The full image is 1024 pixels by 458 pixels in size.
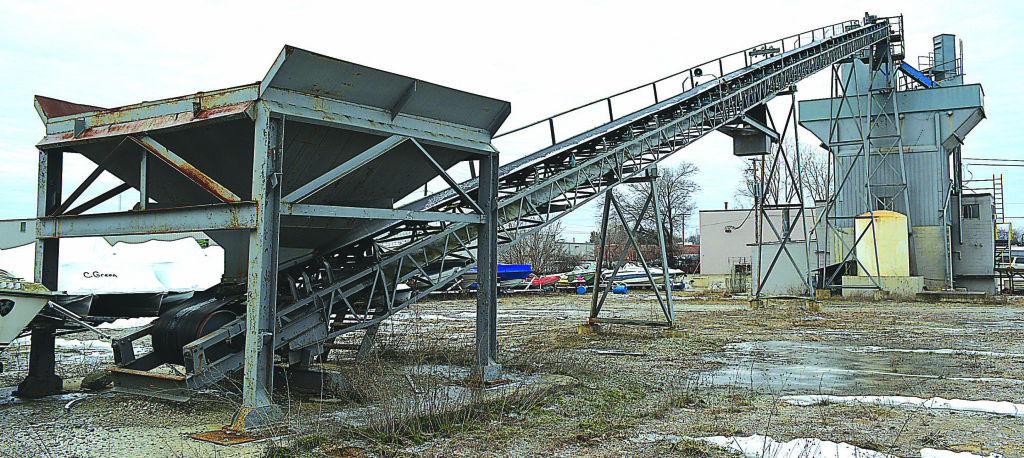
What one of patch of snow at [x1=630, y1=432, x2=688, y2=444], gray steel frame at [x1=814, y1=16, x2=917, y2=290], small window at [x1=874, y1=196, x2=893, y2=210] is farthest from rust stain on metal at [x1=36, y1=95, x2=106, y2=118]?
small window at [x1=874, y1=196, x2=893, y2=210]

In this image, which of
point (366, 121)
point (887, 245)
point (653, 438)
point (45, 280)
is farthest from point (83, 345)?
point (887, 245)

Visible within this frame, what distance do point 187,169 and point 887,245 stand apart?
29889 millimetres

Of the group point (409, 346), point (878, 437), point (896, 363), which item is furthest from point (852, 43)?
point (878, 437)

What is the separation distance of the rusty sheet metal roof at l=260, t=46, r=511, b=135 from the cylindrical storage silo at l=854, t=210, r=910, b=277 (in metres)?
25.6

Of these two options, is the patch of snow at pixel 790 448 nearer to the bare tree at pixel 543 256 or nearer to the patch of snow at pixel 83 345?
the patch of snow at pixel 83 345

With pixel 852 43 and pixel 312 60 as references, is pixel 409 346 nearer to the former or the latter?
pixel 312 60

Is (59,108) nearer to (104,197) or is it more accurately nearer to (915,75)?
(104,197)

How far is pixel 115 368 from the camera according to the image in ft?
27.3

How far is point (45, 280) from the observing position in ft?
30.3

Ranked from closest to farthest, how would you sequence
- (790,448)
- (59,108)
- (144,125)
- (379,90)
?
(790,448)
(144,125)
(379,90)
(59,108)

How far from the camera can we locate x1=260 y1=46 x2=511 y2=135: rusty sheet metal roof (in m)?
7.18

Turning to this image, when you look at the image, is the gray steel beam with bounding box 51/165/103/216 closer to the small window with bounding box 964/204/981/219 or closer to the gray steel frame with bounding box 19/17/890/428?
the gray steel frame with bounding box 19/17/890/428

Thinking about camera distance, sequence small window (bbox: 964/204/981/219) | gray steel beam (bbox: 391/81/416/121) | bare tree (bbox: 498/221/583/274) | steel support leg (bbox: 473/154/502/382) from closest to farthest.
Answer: gray steel beam (bbox: 391/81/416/121) → steel support leg (bbox: 473/154/502/382) → small window (bbox: 964/204/981/219) → bare tree (bbox: 498/221/583/274)

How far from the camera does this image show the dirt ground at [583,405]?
662 cm
